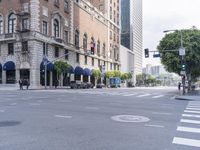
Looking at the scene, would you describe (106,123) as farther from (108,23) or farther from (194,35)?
(108,23)

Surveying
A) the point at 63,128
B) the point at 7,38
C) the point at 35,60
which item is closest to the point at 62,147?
the point at 63,128

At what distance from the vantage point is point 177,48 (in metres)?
48.8

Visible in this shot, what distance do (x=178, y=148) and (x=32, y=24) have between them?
2104 inches

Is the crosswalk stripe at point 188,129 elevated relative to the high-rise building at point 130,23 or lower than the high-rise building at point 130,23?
lower

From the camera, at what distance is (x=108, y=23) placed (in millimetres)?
109500

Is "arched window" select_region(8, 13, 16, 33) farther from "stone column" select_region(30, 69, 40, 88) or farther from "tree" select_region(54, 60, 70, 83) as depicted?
"tree" select_region(54, 60, 70, 83)

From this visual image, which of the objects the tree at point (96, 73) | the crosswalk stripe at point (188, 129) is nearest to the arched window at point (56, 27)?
the tree at point (96, 73)

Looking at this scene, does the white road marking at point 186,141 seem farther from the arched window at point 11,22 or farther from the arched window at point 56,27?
the arched window at point 56,27

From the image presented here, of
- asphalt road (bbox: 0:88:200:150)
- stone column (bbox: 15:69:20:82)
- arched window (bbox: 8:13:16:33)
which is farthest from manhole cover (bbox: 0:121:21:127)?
arched window (bbox: 8:13:16:33)

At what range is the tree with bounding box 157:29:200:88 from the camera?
46.9 meters

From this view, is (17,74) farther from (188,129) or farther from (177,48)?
(188,129)

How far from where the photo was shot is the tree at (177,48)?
46.9 m

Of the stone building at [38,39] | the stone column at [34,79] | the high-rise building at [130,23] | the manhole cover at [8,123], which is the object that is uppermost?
the high-rise building at [130,23]

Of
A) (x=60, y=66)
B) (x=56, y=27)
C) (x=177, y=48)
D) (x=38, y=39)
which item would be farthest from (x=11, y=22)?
(x=177, y=48)
